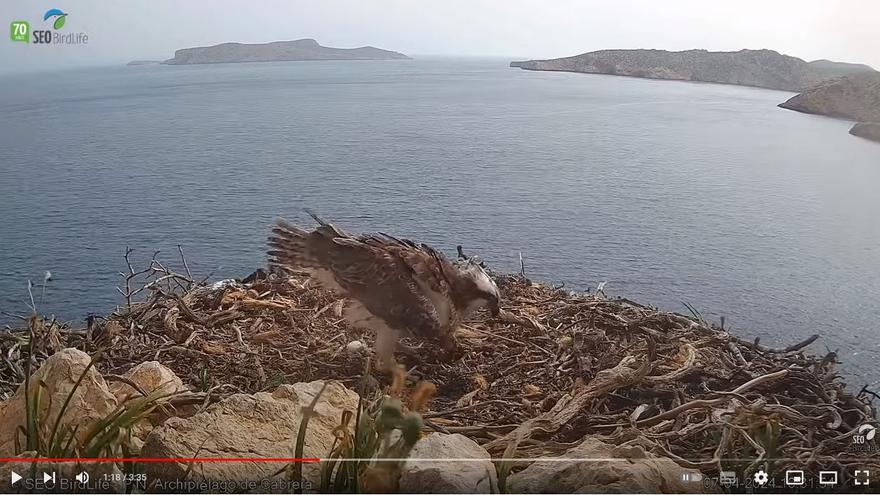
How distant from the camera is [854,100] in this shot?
72.4 inches

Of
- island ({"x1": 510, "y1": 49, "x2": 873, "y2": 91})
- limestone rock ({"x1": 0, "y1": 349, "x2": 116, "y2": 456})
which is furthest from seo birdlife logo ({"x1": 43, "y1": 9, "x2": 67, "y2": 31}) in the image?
island ({"x1": 510, "y1": 49, "x2": 873, "y2": 91})

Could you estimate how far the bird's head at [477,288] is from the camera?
6.39 feet

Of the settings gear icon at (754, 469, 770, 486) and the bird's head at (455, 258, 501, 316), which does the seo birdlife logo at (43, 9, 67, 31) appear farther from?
the settings gear icon at (754, 469, 770, 486)

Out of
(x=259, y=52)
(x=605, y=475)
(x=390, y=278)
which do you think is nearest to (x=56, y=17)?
(x=259, y=52)

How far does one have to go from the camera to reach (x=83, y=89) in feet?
6.90

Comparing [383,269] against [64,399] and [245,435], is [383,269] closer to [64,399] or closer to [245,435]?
[245,435]

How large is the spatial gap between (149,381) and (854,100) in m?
1.87

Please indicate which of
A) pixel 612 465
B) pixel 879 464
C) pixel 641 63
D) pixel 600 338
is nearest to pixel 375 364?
pixel 600 338

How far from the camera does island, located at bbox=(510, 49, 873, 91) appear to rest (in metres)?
1.90

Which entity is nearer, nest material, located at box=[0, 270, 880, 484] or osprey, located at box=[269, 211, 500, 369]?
nest material, located at box=[0, 270, 880, 484]

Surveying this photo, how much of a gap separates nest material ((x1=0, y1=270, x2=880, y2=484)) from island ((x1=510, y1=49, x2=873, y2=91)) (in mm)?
728

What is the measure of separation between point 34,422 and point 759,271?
1610 millimetres

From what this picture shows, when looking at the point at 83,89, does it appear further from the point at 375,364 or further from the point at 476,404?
the point at 476,404

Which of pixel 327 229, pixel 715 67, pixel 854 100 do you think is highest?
pixel 715 67
